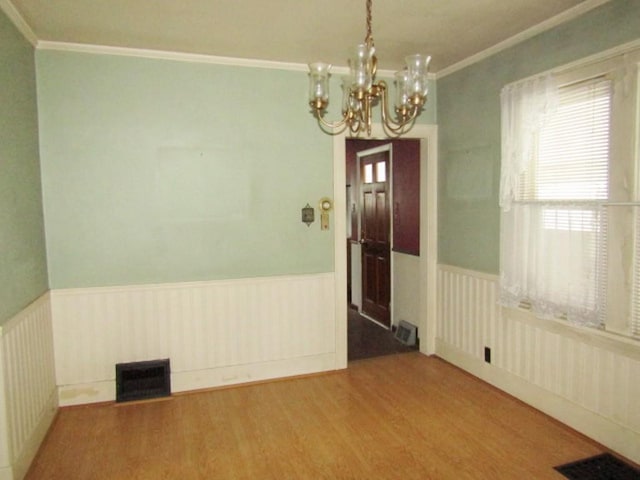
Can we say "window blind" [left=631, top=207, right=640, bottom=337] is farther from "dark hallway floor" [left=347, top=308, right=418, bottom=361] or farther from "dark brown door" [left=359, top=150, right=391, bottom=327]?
"dark brown door" [left=359, top=150, right=391, bottom=327]

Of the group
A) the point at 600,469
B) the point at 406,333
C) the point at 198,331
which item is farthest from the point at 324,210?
the point at 600,469

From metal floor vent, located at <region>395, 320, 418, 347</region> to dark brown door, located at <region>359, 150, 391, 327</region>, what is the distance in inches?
17.1

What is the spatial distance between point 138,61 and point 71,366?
2.30m

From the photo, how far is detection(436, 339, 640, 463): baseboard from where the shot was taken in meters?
2.47

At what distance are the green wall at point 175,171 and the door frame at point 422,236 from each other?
0.38ft

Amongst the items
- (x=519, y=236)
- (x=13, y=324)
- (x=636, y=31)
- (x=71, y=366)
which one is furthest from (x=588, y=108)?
(x=71, y=366)

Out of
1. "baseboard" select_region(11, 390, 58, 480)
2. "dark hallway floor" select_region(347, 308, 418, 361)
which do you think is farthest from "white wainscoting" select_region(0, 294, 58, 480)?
"dark hallway floor" select_region(347, 308, 418, 361)

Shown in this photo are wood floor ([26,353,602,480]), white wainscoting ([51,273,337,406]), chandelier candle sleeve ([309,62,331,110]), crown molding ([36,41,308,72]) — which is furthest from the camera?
white wainscoting ([51,273,337,406])

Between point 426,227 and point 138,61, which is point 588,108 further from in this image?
point 138,61

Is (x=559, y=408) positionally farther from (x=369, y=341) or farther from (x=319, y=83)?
(x=319, y=83)

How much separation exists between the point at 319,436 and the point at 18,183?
2.39 meters

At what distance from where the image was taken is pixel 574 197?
2.66 meters

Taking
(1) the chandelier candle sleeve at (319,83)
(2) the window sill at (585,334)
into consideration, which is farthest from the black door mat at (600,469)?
(1) the chandelier candle sleeve at (319,83)

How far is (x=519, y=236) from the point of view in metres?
3.01
